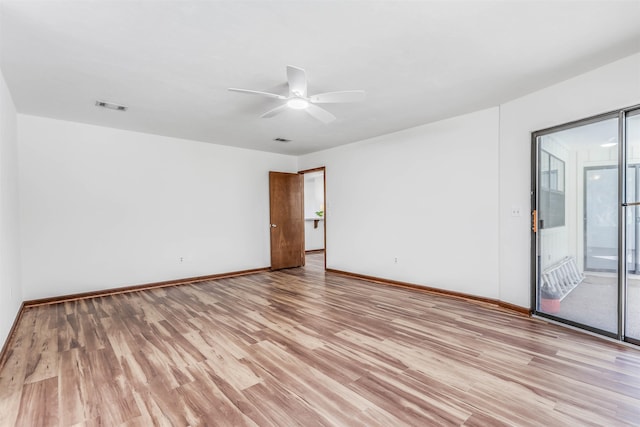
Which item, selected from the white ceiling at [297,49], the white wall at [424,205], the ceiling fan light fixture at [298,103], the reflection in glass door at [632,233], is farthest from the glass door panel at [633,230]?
the ceiling fan light fixture at [298,103]

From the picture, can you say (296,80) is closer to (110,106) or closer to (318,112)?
(318,112)

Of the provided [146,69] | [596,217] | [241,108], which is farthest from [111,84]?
[596,217]

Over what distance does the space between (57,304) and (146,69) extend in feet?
12.4

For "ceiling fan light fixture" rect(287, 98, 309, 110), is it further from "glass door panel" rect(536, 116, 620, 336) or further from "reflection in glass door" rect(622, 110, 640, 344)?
"reflection in glass door" rect(622, 110, 640, 344)

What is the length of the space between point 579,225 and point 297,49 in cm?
347

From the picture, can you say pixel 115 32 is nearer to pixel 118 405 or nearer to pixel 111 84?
pixel 111 84

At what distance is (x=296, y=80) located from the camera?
8.48ft

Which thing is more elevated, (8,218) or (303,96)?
(303,96)

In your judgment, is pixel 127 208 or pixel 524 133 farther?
pixel 127 208

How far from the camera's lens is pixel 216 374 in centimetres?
240

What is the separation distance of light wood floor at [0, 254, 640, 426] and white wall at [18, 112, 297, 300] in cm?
94

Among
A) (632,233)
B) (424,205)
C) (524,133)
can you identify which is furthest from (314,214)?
(632,233)

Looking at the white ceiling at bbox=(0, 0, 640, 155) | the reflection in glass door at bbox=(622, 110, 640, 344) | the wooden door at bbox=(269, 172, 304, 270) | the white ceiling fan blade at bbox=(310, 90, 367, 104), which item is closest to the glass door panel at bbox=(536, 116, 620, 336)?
the reflection in glass door at bbox=(622, 110, 640, 344)

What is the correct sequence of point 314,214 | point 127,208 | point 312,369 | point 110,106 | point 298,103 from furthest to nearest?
1. point 314,214
2. point 127,208
3. point 110,106
4. point 298,103
5. point 312,369
